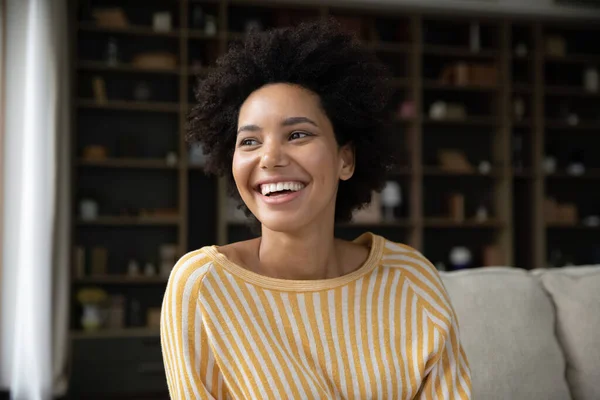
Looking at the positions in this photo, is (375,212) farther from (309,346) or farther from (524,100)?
(309,346)

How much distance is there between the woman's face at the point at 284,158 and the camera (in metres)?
1.20

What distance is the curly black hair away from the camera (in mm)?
1260

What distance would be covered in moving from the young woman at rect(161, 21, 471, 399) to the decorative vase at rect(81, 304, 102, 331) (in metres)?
3.48

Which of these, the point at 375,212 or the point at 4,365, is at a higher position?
the point at 375,212

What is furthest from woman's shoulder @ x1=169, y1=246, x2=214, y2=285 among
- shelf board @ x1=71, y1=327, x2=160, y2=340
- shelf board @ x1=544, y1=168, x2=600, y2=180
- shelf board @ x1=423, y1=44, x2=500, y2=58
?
shelf board @ x1=544, y1=168, x2=600, y2=180

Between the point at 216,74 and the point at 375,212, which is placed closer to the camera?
the point at 216,74

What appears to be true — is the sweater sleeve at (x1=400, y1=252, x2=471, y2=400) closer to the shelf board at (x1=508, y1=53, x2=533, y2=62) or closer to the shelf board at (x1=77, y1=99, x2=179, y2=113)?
the shelf board at (x1=77, y1=99, x2=179, y2=113)

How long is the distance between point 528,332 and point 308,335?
0.92 meters

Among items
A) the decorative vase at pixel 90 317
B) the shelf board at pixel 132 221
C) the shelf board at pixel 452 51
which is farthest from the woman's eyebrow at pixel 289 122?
the shelf board at pixel 452 51

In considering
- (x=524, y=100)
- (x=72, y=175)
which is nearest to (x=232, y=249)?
(x=72, y=175)

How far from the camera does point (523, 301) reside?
192 cm

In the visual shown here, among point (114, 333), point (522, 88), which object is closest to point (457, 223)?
point (522, 88)

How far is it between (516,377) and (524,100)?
4161mm

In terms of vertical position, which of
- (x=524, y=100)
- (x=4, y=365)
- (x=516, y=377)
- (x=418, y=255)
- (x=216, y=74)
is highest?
(x=524, y=100)
